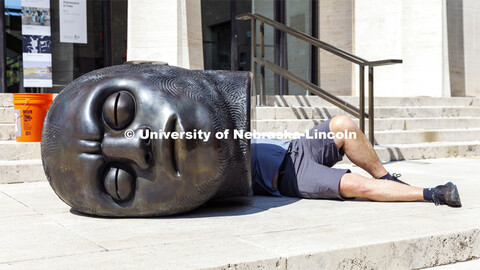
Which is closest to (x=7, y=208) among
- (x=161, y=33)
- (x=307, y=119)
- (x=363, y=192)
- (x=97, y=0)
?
(x=363, y=192)

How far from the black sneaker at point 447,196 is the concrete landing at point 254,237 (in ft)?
0.18

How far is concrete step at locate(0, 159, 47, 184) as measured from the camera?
15.8ft

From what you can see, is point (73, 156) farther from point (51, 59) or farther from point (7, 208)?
Result: point (51, 59)

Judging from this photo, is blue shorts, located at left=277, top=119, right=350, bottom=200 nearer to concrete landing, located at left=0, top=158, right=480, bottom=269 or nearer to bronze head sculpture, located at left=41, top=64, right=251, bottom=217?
concrete landing, located at left=0, top=158, right=480, bottom=269

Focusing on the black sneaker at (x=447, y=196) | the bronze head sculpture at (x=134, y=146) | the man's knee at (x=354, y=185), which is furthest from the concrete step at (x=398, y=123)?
the bronze head sculpture at (x=134, y=146)

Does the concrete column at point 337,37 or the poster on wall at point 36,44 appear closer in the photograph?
the poster on wall at point 36,44

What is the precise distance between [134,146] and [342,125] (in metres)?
1.56

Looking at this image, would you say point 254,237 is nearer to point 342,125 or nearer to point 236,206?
point 236,206

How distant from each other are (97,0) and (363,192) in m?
7.05

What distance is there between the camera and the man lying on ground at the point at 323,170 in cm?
371

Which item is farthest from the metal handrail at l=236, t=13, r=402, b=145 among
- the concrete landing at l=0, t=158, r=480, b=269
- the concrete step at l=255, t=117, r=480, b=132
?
the concrete landing at l=0, t=158, r=480, b=269

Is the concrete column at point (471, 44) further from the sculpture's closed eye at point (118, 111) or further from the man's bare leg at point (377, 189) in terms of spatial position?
the sculpture's closed eye at point (118, 111)

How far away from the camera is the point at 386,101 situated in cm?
896

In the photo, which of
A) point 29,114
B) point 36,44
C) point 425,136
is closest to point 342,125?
point 29,114
